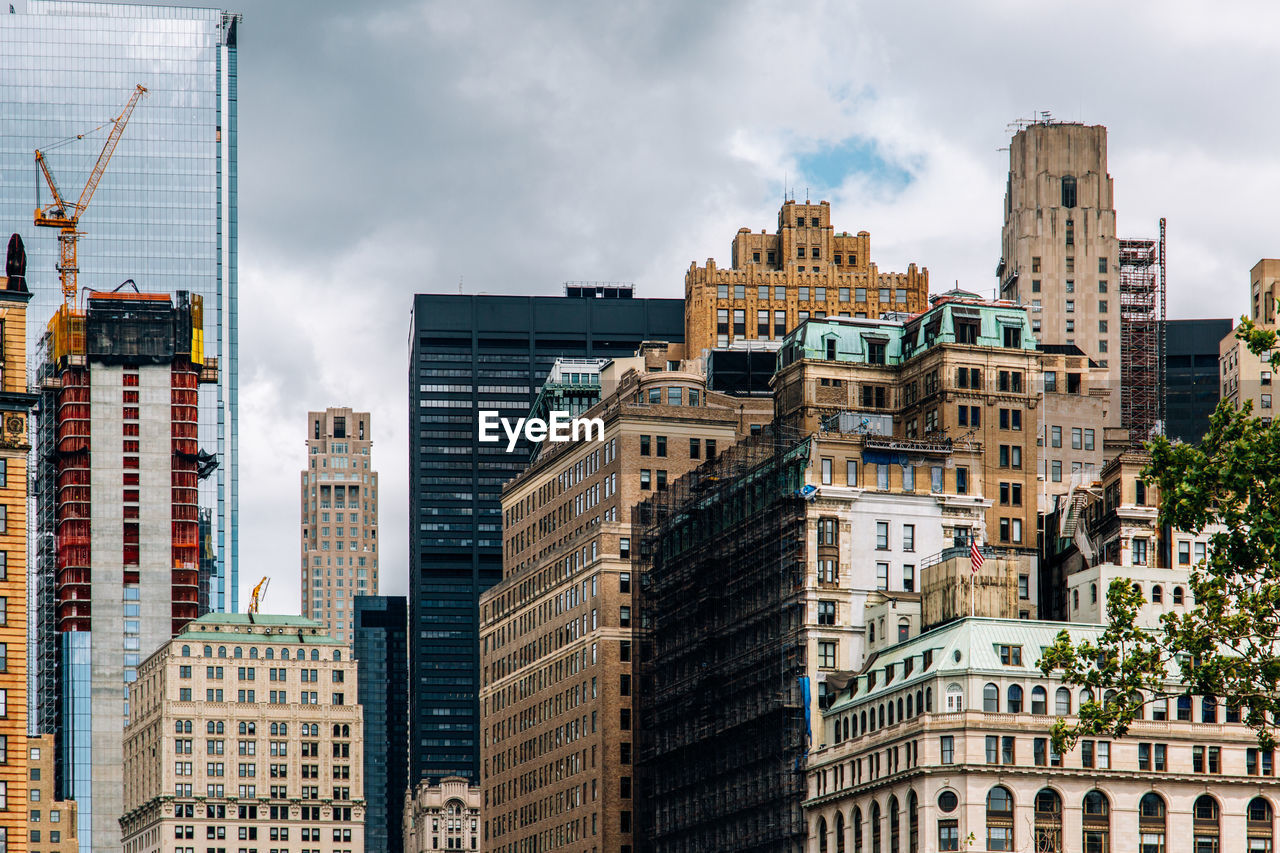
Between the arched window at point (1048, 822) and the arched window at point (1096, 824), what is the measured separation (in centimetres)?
201

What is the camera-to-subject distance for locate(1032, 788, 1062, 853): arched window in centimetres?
18500

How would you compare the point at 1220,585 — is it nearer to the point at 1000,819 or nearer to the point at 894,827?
the point at 1000,819

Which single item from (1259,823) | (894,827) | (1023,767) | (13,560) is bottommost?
(894,827)

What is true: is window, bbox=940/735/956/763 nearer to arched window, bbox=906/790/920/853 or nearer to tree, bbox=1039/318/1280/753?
arched window, bbox=906/790/920/853

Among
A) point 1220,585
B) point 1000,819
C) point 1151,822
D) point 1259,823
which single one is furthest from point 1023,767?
point 1220,585

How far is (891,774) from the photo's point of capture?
621 ft

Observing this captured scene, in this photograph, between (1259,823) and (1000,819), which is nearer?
Result: (1000,819)

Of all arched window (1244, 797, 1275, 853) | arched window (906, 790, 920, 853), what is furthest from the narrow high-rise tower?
arched window (1244, 797, 1275, 853)

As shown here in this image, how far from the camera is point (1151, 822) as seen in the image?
188 meters

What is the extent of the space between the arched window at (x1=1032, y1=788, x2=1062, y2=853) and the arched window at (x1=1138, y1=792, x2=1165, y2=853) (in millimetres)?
6614

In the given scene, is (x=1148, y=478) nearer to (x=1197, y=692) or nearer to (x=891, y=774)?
(x=1197, y=692)

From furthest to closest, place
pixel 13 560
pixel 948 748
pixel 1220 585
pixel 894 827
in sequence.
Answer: pixel 894 827 → pixel 948 748 → pixel 13 560 → pixel 1220 585

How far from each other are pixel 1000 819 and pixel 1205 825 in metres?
17.3

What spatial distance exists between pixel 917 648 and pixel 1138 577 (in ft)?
65.1
